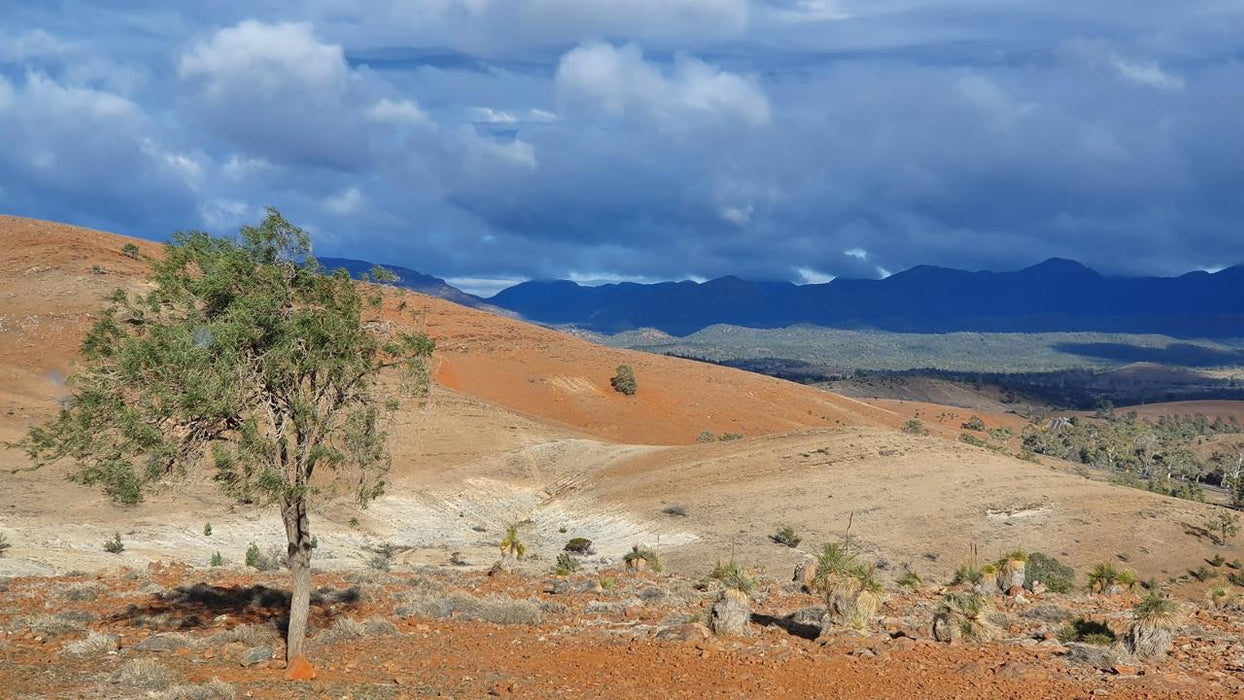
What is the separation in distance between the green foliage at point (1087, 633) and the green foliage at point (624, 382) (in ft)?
212

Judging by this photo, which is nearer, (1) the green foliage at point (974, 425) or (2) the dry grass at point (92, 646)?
(2) the dry grass at point (92, 646)

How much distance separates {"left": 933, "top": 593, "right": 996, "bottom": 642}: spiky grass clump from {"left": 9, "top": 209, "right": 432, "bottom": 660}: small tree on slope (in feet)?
35.9

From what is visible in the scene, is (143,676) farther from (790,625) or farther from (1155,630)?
(1155,630)

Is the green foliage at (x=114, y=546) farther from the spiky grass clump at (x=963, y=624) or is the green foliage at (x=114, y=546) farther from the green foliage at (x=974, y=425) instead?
the green foliage at (x=974, y=425)

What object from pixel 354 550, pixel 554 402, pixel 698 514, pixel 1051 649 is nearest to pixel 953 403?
pixel 554 402

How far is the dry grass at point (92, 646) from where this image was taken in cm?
1623

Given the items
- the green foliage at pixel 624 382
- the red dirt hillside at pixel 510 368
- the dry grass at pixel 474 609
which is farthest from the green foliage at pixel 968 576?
the green foliage at pixel 624 382

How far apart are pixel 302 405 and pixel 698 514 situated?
2792cm

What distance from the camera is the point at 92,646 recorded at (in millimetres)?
16453

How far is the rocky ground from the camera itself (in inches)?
573

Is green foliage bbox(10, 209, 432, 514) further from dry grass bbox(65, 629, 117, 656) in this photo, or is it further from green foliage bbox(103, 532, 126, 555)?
green foliage bbox(103, 532, 126, 555)

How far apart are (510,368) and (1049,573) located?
6002 centimetres

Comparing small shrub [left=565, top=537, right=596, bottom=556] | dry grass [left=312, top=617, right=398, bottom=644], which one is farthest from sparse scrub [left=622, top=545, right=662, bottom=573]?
dry grass [left=312, top=617, right=398, bottom=644]

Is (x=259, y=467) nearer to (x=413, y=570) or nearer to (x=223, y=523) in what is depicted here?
(x=413, y=570)
